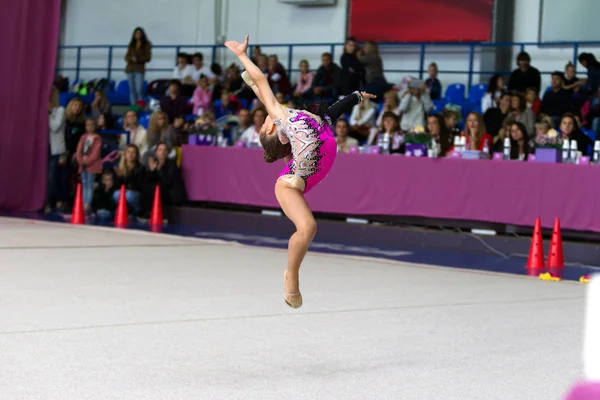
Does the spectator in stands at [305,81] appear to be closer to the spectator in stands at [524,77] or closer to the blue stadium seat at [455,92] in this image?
the blue stadium seat at [455,92]

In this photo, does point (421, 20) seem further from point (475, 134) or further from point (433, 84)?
point (475, 134)

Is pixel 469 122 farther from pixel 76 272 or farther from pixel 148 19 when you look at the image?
pixel 148 19

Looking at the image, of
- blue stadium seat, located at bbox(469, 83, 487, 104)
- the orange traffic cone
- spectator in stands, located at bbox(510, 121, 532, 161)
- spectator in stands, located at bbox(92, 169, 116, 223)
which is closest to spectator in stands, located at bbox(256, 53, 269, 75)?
blue stadium seat, located at bbox(469, 83, 487, 104)

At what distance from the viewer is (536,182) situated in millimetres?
11039

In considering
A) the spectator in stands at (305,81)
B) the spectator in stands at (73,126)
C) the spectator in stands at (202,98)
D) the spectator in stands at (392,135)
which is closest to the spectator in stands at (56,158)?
the spectator in stands at (73,126)

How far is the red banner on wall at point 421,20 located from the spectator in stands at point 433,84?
4.26 feet

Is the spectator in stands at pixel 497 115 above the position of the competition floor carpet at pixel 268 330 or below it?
above

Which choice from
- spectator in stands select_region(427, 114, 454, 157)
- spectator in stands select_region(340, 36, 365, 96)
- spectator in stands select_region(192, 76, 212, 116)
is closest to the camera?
spectator in stands select_region(427, 114, 454, 157)

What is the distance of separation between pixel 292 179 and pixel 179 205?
350 inches

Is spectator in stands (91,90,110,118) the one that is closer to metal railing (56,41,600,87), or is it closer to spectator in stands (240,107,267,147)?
metal railing (56,41,600,87)

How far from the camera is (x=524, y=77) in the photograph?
1468cm

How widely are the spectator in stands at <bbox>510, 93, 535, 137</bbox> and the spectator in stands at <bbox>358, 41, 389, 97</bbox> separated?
9.25 ft

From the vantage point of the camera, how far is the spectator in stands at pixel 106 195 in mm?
14102

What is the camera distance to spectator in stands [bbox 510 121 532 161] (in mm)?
11547
